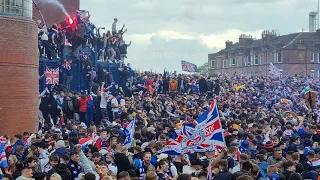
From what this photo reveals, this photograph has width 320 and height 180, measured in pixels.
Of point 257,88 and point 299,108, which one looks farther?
point 257,88

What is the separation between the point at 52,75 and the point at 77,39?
9.06ft

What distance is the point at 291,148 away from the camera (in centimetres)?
1291

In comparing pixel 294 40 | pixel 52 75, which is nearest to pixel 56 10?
pixel 52 75

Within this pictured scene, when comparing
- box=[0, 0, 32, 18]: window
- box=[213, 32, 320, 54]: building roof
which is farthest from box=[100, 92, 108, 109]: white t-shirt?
box=[213, 32, 320, 54]: building roof

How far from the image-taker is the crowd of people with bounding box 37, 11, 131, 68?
80.4 ft

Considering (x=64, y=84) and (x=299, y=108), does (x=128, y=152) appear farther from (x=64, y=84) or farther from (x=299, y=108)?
(x=299, y=108)

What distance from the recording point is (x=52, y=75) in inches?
933

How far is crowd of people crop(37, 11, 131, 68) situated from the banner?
1307 centimetres

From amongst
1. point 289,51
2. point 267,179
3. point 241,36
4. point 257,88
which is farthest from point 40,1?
point 241,36

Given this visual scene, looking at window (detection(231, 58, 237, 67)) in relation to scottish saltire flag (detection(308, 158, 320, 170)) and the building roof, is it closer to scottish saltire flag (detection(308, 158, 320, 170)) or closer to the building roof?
the building roof

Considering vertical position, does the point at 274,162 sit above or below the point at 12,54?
below

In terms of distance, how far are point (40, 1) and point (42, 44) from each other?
17.7 m

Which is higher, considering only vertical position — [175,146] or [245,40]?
[245,40]

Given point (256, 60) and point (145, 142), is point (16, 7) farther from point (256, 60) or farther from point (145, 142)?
point (256, 60)
